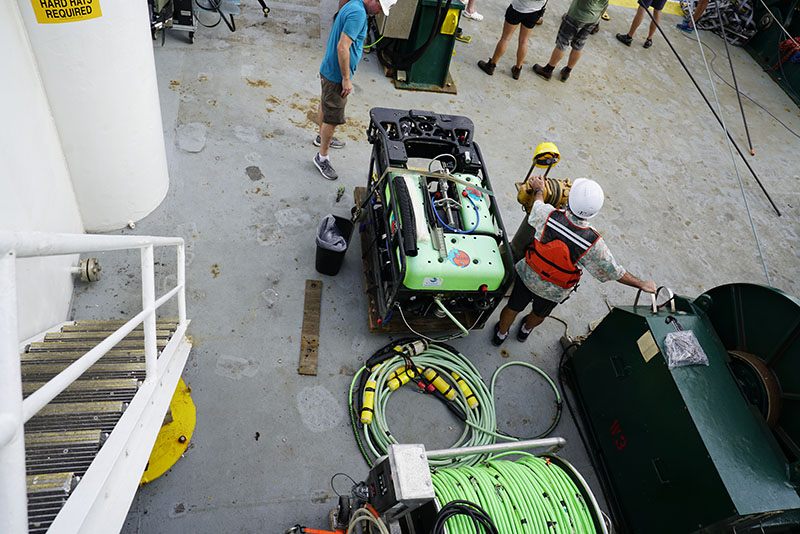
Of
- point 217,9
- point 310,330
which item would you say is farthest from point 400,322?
point 217,9

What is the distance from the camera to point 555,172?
19.2 ft

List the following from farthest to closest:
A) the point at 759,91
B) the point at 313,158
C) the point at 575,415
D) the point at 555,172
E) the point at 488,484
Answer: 1. the point at 759,91
2. the point at 555,172
3. the point at 313,158
4. the point at 575,415
5. the point at 488,484

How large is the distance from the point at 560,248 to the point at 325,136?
8.85 ft

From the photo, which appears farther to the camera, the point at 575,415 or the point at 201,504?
the point at 575,415

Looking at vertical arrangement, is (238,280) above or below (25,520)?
below

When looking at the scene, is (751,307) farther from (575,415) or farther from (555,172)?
(555,172)

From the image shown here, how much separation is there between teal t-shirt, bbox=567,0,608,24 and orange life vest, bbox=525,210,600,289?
14.7 ft

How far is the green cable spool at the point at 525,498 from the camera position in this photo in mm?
2307

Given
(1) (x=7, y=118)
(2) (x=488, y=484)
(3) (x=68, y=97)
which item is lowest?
(2) (x=488, y=484)

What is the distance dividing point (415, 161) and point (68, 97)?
3.30 meters

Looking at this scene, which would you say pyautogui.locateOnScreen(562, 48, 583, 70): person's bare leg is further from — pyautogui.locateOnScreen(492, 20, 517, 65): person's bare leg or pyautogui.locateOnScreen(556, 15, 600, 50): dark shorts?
pyautogui.locateOnScreen(492, 20, 517, 65): person's bare leg

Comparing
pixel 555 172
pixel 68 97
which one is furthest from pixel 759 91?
pixel 68 97

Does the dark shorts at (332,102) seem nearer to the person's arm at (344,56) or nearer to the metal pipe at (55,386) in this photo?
the person's arm at (344,56)

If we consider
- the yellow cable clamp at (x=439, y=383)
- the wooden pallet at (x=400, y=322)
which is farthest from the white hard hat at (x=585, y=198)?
the yellow cable clamp at (x=439, y=383)
